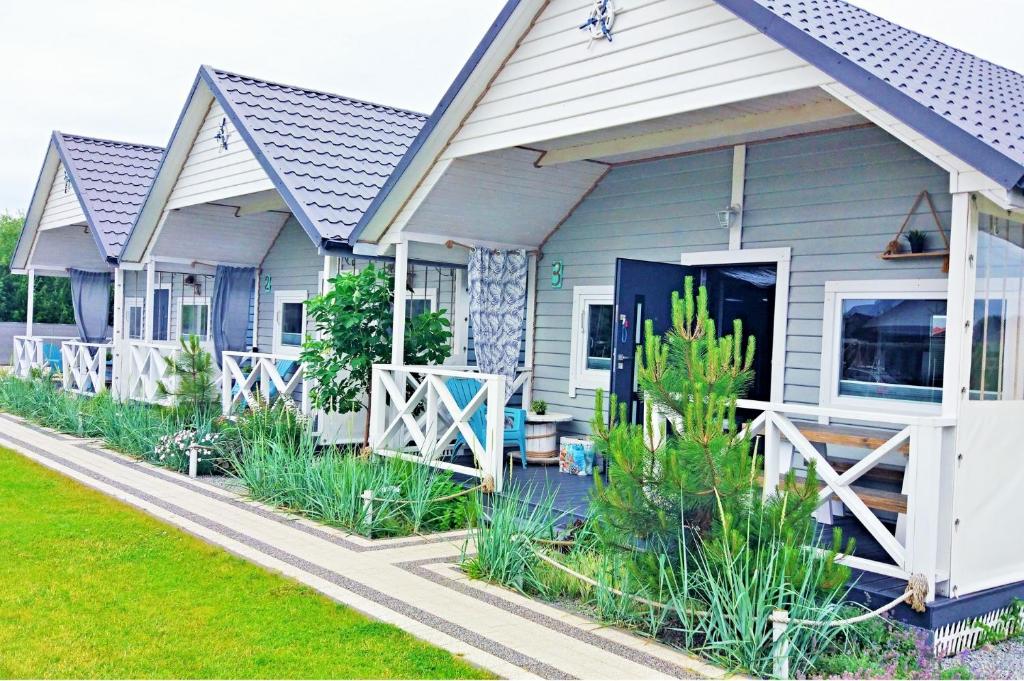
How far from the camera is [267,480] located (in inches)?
343

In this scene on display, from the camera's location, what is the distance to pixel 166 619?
5223mm

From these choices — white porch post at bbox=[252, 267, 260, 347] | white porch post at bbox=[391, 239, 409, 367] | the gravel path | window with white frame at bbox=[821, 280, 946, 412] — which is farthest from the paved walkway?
white porch post at bbox=[252, 267, 260, 347]

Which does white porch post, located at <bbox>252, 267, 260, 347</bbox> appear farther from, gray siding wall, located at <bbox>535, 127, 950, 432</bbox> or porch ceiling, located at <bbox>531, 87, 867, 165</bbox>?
porch ceiling, located at <bbox>531, 87, 867, 165</bbox>

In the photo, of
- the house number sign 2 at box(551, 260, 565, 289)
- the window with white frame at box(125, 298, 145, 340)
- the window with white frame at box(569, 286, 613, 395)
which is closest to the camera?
the window with white frame at box(569, 286, 613, 395)

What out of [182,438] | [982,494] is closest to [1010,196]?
[982,494]

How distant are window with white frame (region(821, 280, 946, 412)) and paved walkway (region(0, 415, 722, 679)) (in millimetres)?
A: 3078

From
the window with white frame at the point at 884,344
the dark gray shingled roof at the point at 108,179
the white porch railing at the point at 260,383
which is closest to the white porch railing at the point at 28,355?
the dark gray shingled roof at the point at 108,179

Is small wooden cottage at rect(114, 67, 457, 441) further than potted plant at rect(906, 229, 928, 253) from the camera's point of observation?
Yes

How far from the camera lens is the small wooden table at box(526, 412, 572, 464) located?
9.60 metres

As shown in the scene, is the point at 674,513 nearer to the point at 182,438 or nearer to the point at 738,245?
the point at 738,245

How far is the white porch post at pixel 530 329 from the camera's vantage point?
33.8 feet

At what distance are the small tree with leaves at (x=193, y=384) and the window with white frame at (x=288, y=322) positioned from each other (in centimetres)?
226

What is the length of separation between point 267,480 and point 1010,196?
20.4ft

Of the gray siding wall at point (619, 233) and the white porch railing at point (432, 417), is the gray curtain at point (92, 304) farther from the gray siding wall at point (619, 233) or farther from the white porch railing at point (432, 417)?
the gray siding wall at point (619, 233)
